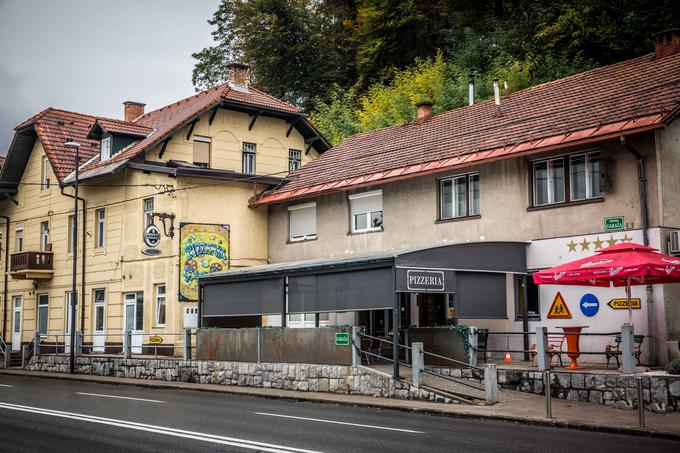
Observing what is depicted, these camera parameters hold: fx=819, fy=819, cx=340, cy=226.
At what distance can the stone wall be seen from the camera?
62.0ft

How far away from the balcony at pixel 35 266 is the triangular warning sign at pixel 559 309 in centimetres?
2340

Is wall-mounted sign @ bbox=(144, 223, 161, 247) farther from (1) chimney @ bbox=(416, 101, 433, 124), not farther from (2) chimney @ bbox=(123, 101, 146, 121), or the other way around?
(2) chimney @ bbox=(123, 101, 146, 121)

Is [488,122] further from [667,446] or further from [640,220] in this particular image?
[667,446]

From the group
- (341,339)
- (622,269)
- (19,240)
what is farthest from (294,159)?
(622,269)

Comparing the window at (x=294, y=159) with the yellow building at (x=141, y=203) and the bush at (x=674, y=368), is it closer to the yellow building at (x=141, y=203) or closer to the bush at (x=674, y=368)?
the yellow building at (x=141, y=203)

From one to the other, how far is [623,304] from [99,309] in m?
21.3

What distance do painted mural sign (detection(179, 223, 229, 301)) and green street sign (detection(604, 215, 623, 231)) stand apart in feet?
47.1

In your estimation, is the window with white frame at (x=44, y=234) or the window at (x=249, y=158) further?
the window with white frame at (x=44, y=234)

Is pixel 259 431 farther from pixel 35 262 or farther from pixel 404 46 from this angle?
pixel 404 46

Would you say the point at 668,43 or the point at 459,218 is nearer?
the point at 668,43

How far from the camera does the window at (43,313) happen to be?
119ft

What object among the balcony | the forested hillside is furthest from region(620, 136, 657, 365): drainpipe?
the balcony

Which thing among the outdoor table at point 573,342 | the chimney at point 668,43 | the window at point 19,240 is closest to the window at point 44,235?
the window at point 19,240

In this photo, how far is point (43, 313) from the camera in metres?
36.7
